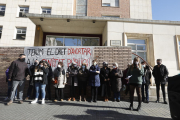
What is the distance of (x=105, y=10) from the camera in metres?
19.8

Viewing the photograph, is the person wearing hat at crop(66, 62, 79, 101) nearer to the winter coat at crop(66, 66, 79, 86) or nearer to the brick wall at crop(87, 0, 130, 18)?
the winter coat at crop(66, 66, 79, 86)

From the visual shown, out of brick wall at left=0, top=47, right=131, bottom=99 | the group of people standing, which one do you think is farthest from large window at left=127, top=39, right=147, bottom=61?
the group of people standing

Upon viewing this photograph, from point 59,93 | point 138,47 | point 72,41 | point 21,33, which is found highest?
point 21,33

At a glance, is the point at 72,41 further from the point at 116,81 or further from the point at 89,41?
the point at 116,81

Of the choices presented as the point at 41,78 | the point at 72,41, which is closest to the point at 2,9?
the point at 72,41

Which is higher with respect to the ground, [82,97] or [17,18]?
[17,18]

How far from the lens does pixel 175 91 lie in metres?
3.26

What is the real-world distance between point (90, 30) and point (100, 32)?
1.17 metres

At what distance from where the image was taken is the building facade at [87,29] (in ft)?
31.6

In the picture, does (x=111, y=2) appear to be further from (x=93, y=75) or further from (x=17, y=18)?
(x=93, y=75)

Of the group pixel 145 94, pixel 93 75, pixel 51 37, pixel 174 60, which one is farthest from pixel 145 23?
pixel 51 37

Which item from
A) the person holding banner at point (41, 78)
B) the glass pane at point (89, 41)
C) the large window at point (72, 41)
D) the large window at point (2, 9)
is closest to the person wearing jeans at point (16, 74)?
the person holding banner at point (41, 78)

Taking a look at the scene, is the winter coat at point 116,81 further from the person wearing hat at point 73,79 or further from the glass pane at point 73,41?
the glass pane at point 73,41

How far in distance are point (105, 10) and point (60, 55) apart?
15282 mm
